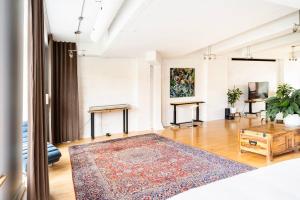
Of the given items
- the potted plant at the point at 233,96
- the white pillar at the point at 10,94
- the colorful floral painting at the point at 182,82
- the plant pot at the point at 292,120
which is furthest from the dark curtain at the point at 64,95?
the potted plant at the point at 233,96

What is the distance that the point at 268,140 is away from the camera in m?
4.04

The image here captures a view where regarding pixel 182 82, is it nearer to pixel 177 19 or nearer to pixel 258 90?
pixel 258 90

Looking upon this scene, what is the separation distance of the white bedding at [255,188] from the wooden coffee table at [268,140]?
101 inches

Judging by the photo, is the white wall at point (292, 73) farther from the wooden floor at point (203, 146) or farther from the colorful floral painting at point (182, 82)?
the colorful floral painting at point (182, 82)

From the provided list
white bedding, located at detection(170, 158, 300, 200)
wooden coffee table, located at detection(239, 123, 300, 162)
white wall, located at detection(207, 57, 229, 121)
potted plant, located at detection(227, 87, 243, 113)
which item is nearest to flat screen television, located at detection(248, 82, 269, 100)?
potted plant, located at detection(227, 87, 243, 113)

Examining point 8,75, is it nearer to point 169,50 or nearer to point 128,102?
point 169,50

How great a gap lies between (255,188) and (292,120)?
150 inches

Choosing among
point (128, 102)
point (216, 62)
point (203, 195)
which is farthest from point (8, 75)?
point (216, 62)

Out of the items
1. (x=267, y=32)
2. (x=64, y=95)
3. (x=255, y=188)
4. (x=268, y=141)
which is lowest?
(x=268, y=141)

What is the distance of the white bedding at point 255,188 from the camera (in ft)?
4.38

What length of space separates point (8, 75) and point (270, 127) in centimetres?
461

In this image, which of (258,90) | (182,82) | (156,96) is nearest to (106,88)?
(156,96)

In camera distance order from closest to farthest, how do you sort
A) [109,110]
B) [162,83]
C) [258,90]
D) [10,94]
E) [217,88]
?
[10,94] < [109,110] < [162,83] < [217,88] < [258,90]

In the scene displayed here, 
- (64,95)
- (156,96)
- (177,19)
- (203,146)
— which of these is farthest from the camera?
(156,96)
